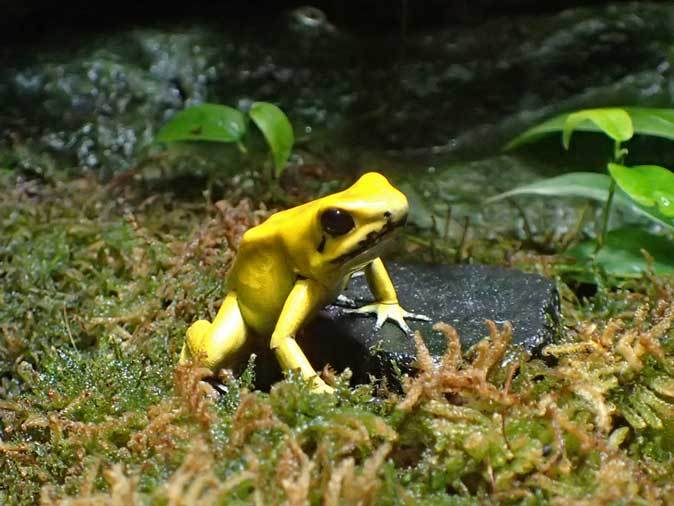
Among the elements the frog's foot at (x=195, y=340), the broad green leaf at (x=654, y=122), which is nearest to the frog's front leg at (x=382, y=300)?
the frog's foot at (x=195, y=340)

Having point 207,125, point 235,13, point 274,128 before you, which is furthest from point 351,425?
point 235,13

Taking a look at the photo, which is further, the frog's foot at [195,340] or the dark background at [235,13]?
the dark background at [235,13]

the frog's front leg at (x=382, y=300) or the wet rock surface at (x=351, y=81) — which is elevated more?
the frog's front leg at (x=382, y=300)

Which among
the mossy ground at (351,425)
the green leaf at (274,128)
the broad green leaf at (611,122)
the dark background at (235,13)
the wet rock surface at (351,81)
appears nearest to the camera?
the mossy ground at (351,425)

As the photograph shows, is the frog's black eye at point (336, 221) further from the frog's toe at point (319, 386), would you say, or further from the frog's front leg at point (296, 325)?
the frog's toe at point (319, 386)

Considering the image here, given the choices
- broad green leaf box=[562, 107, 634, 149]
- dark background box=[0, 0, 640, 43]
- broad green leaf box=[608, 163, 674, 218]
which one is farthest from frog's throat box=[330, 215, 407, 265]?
dark background box=[0, 0, 640, 43]

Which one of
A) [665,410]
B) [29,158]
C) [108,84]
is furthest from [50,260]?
[665,410]

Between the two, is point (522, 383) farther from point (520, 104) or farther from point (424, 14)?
point (424, 14)

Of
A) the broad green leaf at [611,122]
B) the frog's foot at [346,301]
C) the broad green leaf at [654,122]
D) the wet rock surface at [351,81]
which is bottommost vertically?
the wet rock surface at [351,81]
